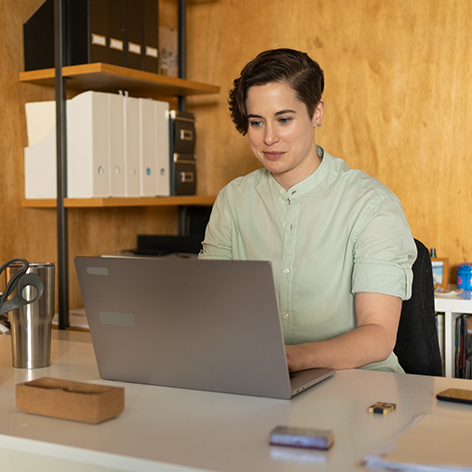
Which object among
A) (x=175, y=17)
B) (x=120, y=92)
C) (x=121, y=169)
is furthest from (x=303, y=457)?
(x=175, y=17)

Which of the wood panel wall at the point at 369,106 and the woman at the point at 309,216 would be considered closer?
the woman at the point at 309,216

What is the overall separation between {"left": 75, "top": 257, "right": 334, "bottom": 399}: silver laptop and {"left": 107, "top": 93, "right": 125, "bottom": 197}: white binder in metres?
1.14

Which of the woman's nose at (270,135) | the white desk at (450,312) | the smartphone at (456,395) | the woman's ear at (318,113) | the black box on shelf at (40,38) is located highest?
the black box on shelf at (40,38)

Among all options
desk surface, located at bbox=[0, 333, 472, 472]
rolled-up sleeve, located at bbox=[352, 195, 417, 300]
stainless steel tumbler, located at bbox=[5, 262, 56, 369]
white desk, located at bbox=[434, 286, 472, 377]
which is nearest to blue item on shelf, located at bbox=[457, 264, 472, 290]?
white desk, located at bbox=[434, 286, 472, 377]

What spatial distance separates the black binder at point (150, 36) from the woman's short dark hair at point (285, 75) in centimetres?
89

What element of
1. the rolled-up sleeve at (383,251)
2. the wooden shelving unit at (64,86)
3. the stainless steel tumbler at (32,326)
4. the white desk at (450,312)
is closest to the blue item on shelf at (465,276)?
the white desk at (450,312)

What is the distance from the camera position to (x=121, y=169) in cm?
213

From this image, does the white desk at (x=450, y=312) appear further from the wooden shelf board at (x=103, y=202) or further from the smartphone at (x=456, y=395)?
the smartphone at (x=456, y=395)

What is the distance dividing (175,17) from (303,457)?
243cm

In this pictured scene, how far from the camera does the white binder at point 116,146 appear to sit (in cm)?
208

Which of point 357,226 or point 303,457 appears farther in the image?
point 357,226

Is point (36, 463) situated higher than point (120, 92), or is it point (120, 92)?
point (120, 92)

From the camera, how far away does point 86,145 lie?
2008mm

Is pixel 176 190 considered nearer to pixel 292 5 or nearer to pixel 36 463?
pixel 292 5
